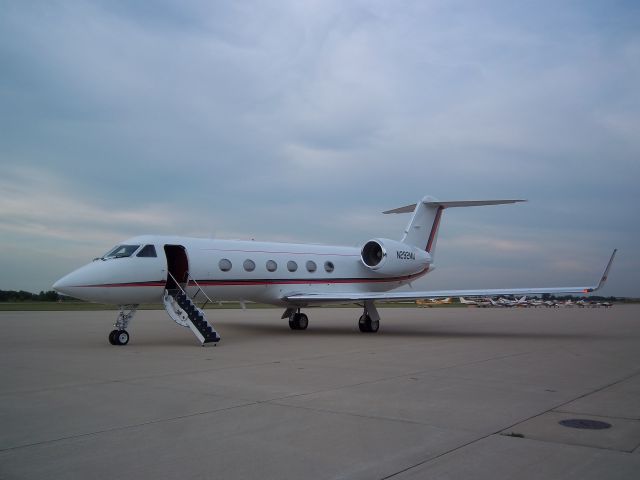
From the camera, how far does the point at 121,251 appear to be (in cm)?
1515

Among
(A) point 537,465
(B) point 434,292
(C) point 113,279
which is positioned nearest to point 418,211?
(B) point 434,292

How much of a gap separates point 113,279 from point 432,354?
27.1ft

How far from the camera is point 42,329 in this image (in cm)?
1961

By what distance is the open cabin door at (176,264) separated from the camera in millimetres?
16141

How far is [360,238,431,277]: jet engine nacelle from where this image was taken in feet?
68.0

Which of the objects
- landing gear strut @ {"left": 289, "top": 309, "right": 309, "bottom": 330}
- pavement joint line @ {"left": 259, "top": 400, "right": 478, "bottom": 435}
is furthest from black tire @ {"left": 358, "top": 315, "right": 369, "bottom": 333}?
pavement joint line @ {"left": 259, "top": 400, "right": 478, "bottom": 435}

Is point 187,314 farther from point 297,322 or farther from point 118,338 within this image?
point 297,322

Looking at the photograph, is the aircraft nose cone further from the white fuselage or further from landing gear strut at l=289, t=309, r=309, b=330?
landing gear strut at l=289, t=309, r=309, b=330

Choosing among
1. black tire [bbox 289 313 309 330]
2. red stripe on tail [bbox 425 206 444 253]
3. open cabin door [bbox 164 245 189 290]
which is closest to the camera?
open cabin door [bbox 164 245 189 290]

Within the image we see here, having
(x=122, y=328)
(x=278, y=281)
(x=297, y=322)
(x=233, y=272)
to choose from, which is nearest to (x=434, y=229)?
(x=297, y=322)

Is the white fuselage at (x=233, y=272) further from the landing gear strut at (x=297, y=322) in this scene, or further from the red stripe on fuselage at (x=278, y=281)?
the landing gear strut at (x=297, y=322)

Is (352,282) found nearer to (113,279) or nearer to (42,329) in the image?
(113,279)

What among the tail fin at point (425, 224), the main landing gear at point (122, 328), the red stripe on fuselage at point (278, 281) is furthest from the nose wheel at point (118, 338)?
the tail fin at point (425, 224)

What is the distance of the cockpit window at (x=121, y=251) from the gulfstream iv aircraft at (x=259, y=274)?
0.03m
